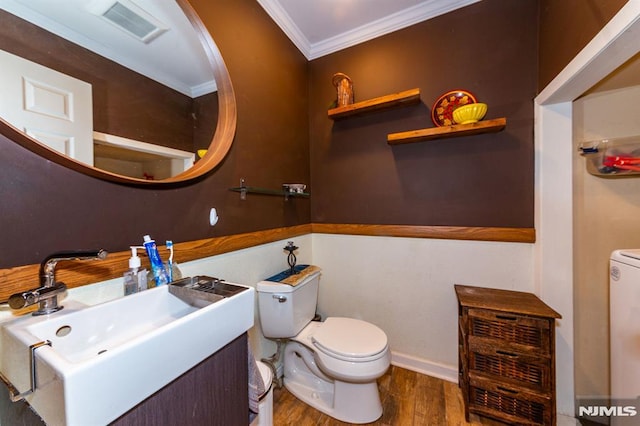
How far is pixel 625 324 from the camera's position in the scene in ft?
3.47

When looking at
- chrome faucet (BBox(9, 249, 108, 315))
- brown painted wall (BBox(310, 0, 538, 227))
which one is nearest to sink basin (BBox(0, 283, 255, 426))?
chrome faucet (BBox(9, 249, 108, 315))

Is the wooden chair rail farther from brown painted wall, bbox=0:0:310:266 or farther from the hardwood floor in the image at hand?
the hardwood floor

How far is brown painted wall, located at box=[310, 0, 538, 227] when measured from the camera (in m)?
1.42

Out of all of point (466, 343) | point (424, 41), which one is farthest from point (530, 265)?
point (424, 41)

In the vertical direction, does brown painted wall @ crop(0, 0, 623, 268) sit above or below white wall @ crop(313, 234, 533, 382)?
above

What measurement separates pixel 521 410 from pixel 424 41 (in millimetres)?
2226

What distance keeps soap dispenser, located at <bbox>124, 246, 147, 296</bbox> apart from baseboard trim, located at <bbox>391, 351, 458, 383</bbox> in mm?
1678

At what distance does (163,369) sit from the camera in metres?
0.51

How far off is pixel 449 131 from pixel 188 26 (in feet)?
4.80

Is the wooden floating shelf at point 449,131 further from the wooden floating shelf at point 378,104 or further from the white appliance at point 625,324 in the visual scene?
the white appliance at point 625,324

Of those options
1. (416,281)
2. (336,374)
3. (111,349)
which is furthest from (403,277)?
(111,349)

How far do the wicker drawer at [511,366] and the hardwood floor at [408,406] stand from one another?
274 mm

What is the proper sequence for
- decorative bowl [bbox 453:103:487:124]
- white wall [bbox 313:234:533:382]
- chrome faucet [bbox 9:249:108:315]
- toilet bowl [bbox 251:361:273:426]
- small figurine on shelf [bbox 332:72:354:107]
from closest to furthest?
chrome faucet [bbox 9:249:108:315] < toilet bowl [bbox 251:361:273:426] < decorative bowl [bbox 453:103:487:124] < white wall [bbox 313:234:533:382] < small figurine on shelf [bbox 332:72:354:107]

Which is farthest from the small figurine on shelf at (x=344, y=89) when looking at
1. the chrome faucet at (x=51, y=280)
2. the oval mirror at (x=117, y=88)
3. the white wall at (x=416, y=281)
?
the chrome faucet at (x=51, y=280)
